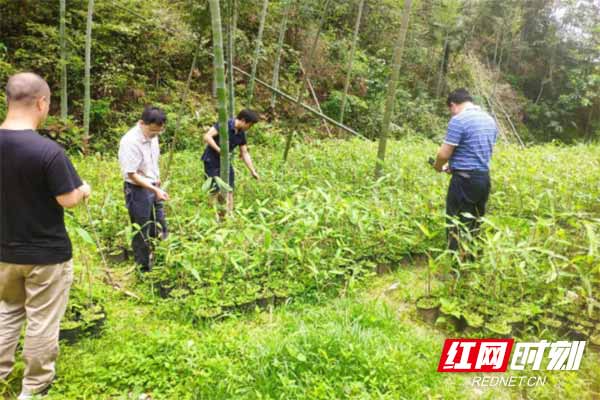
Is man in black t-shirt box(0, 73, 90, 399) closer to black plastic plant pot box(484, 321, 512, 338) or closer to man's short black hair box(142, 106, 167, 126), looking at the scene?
man's short black hair box(142, 106, 167, 126)

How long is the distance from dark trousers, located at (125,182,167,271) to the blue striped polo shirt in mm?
2517

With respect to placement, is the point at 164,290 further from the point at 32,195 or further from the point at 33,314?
the point at 32,195

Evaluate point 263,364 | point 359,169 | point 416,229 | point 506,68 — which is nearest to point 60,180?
point 263,364

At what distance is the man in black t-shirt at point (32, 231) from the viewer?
5.78 feet

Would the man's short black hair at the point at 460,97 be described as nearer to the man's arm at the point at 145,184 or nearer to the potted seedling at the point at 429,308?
the potted seedling at the point at 429,308

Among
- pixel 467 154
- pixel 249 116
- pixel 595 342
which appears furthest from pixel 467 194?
pixel 249 116

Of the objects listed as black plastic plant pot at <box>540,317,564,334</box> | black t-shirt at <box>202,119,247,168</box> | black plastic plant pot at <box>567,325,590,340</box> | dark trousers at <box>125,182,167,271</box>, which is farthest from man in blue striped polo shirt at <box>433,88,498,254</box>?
dark trousers at <box>125,182,167,271</box>

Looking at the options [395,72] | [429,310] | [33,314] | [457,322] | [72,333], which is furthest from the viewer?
[395,72]

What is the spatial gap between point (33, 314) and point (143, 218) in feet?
4.57

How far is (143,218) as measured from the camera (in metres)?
3.26

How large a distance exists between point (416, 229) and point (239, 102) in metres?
7.63

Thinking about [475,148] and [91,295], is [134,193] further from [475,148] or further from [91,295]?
[475,148]

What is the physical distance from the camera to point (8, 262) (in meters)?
1.86

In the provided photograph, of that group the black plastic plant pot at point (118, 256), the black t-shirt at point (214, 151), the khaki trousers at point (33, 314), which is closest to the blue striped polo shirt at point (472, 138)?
the black t-shirt at point (214, 151)
